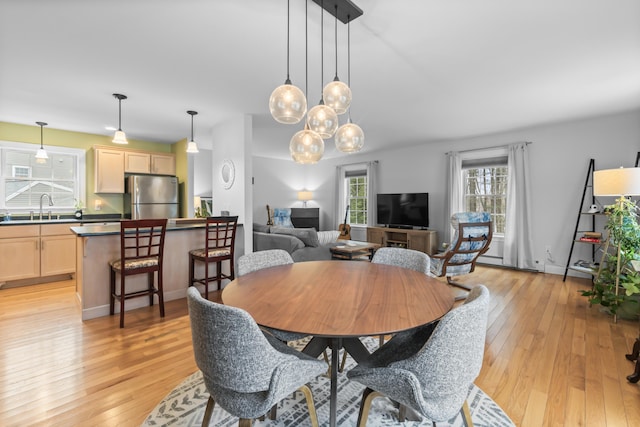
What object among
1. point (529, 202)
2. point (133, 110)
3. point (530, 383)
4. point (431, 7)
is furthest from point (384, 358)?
point (529, 202)

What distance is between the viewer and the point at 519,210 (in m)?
5.14

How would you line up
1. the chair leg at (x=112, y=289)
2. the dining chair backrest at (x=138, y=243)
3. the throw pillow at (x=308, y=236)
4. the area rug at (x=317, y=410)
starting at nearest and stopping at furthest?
the area rug at (x=317, y=410)
the dining chair backrest at (x=138, y=243)
the chair leg at (x=112, y=289)
the throw pillow at (x=308, y=236)

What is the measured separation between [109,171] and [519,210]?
741 cm

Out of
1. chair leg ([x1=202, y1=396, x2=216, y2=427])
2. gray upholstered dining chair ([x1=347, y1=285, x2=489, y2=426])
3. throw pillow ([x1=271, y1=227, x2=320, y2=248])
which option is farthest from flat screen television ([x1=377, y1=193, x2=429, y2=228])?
chair leg ([x1=202, y1=396, x2=216, y2=427])

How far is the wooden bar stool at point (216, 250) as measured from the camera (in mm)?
3424

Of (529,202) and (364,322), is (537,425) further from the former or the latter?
(529,202)

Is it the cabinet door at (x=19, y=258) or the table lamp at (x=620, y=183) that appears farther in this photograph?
the cabinet door at (x=19, y=258)

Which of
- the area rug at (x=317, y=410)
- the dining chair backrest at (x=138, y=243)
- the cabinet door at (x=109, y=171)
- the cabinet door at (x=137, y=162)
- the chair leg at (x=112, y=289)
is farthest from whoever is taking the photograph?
the cabinet door at (x=137, y=162)

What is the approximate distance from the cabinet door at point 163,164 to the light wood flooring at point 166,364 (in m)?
3.03

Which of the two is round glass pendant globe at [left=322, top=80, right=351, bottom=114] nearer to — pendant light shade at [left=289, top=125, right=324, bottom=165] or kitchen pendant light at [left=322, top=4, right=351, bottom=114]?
kitchen pendant light at [left=322, top=4, right=351, bottom=114]

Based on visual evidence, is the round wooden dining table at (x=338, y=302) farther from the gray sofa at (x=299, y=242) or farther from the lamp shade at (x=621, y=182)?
the lamp shade at (x=621, y=182)

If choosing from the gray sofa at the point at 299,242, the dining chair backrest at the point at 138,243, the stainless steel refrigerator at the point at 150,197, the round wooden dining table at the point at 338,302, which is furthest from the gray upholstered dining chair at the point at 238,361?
the stainless steel refrigerator at the point at 150,197

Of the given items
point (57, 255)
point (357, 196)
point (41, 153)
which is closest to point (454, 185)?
point (357, 196)

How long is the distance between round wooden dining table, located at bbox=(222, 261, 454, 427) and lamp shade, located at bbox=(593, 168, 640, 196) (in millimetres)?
2781
